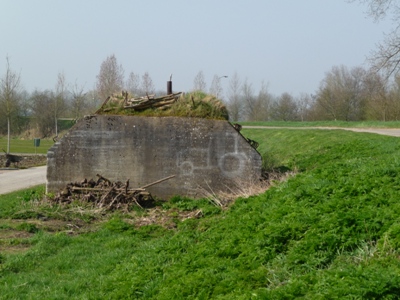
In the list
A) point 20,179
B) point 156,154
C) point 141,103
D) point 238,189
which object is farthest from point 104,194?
point 20,179

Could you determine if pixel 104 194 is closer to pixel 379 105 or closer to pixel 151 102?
pixel 151 102

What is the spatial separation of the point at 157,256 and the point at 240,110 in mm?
63256

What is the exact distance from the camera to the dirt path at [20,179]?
20111 millimetres

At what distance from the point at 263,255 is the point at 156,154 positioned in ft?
30.9

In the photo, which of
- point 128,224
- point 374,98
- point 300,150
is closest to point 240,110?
point 374,98

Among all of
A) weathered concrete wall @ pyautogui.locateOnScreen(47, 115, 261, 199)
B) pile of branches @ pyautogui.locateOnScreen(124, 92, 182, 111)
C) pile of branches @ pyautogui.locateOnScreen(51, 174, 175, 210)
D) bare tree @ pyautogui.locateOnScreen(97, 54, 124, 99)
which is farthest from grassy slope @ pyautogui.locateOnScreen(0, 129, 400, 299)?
bare tree @ pyautogui.locateOnScreen(97, 54, 124, 99)

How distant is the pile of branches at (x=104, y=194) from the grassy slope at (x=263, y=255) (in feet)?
10.2

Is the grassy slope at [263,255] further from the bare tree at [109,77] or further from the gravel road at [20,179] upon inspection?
the bare tree at [109,77]

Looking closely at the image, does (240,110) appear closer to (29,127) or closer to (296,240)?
(29,127)

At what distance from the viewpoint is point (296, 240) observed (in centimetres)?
678

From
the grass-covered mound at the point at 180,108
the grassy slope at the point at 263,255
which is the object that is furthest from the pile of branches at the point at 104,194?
the grassy slope at the point at 263,255

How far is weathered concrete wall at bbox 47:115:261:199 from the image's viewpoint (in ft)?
51.2

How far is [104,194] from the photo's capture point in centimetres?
1502

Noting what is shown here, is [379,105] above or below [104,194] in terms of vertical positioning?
above
